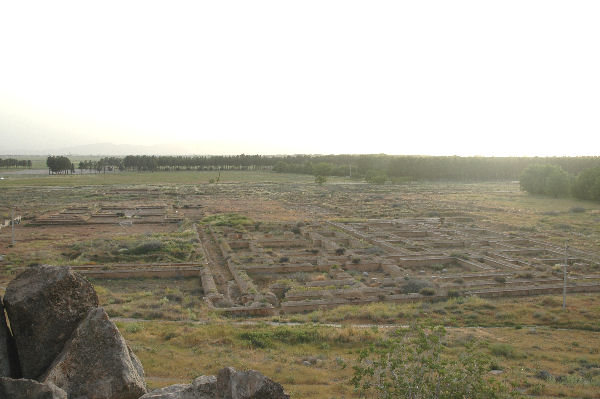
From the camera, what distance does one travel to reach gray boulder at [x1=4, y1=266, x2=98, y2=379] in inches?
241

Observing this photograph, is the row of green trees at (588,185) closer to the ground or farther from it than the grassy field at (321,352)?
farther from it

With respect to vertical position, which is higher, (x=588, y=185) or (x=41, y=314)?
(x=588, y=185)

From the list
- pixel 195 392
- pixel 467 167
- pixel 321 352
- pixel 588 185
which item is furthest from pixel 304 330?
pixel 467 167

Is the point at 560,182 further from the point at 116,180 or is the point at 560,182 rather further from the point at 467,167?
Answer: the point at 116,180

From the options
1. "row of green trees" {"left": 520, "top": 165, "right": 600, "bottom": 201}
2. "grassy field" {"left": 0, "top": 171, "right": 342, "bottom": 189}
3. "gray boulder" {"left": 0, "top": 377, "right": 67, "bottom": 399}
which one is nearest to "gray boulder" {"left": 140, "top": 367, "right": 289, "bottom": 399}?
"gray boulder" {"left": 0, "top": 377, "right": 67, "bottom": 399}

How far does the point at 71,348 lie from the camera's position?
589 cm

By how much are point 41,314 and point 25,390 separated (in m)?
1.47

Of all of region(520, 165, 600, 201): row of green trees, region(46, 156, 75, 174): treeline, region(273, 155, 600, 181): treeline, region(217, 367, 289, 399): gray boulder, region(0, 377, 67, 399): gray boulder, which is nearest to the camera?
region(0, 377, 67, 399): gray boulder

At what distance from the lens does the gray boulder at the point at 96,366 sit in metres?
5.64

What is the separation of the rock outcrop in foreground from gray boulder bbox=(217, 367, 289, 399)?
0.04 ft

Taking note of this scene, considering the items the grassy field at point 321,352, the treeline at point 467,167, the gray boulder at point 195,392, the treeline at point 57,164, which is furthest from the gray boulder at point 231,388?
the treeline at point 57,164

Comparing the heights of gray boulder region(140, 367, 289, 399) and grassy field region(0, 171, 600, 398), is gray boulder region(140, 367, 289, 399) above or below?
above

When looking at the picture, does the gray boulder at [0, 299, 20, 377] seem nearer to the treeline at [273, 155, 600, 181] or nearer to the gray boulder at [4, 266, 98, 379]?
the gray boulder at [4, 266, 98, 379]

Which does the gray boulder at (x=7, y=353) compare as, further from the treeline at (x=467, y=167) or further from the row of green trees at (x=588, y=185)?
the treeline at (x=467, y=167)
